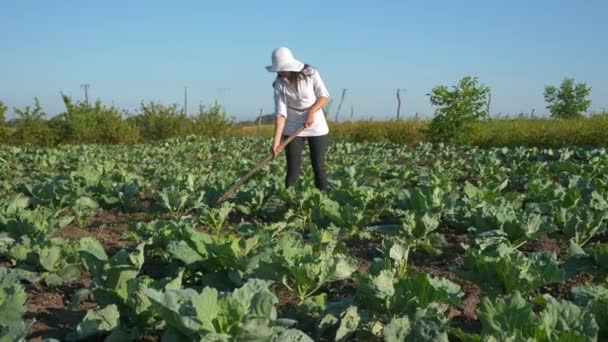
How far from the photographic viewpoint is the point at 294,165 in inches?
279

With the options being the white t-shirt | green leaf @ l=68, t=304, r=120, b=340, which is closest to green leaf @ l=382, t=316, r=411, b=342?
green leaf @ l=68, t=304, r=120, b=340

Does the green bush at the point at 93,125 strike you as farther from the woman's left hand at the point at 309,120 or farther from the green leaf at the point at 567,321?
the green leaf at the point at 567,321

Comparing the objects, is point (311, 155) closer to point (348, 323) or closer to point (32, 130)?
point (348, 323)

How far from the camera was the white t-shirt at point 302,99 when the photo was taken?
676 cm

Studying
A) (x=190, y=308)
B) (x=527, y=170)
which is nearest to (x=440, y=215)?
(x=190, y=308)

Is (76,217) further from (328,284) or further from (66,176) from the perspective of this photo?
(328,284)

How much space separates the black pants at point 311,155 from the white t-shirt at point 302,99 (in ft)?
0.32

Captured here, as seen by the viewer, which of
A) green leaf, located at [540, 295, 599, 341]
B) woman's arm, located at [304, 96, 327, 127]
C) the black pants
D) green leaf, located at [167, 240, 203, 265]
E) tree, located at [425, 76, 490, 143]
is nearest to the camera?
green leaf, located at [540, 295, 599, 341]

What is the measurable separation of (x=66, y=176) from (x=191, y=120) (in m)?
19.2

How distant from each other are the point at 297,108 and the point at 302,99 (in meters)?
0.13

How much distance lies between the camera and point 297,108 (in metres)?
6.98

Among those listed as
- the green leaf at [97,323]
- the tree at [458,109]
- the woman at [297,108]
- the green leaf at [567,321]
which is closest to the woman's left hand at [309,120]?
the woman at [297,108]

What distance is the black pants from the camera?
699 centimetres

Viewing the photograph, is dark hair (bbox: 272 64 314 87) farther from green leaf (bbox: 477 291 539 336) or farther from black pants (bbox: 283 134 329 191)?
green leaf (bbox: 477 291 539 336)
